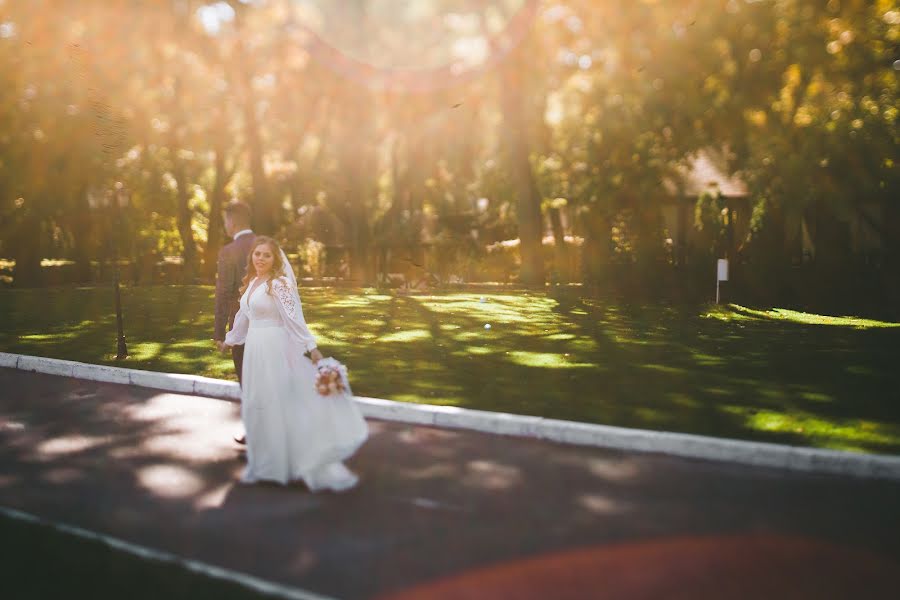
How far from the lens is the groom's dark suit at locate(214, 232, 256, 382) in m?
8.80

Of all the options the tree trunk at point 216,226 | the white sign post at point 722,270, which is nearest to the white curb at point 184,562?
the white sign post at point 722,270

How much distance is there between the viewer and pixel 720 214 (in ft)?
86.0

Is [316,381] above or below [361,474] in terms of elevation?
above

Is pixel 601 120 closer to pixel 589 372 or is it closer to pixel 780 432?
pixel 589 372

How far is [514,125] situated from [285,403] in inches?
1033

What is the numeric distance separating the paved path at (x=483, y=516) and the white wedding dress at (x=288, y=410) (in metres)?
0.19

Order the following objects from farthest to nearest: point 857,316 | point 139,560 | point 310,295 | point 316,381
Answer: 1. point 310,295
2. point 857,316
3. point 316,381
4. point 139,560

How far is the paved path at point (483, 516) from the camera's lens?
480 cm

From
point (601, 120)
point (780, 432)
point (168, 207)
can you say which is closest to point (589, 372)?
point (780, 432)

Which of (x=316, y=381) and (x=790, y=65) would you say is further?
(x=790, y=65)

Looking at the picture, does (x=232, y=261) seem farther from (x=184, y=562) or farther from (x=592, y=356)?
(x=592, y=356)

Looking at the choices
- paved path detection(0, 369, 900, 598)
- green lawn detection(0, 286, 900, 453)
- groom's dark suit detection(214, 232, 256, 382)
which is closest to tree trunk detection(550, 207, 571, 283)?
green lawn detection(0, 286, 900, 453)

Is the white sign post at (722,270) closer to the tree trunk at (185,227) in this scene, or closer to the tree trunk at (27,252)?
the tree trunk at (185,227)

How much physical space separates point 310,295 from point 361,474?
22056 mm
